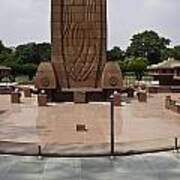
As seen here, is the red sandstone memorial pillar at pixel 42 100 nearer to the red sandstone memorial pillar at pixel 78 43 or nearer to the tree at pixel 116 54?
the red sandstone memorial pillar at pixel 78 43

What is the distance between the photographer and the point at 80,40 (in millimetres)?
25891

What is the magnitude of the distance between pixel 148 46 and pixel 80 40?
6792cm

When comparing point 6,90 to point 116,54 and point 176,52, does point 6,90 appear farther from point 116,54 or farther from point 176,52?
point 116,54

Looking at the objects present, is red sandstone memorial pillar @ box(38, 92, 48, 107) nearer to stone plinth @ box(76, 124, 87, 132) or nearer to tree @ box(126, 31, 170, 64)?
stone plinth @ box(76, 124, 87, 132)

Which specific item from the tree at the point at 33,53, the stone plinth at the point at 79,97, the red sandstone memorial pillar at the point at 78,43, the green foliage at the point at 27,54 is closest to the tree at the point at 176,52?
the tree at the point at 33,53

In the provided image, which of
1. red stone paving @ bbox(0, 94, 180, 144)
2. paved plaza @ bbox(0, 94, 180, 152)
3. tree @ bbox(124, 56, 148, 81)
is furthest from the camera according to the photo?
tree @ bbox(124, 56, 148, 81)

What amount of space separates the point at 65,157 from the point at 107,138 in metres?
2.81

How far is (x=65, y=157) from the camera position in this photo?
1025 cm

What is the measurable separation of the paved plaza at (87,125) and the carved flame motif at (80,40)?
11.8 ft

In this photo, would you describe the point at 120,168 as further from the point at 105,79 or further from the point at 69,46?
the point at 69,46

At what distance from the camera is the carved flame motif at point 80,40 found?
25.8 m

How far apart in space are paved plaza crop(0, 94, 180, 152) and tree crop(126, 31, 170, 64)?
67.8 m

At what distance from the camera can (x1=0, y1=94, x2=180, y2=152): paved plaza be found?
41.0 ft

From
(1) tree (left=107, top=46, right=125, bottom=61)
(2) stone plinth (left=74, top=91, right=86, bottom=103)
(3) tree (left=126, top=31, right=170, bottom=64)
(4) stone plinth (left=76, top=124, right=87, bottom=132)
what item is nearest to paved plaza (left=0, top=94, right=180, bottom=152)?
(4) stone plinth (left=76, top=124, right=87, bottom=132)
